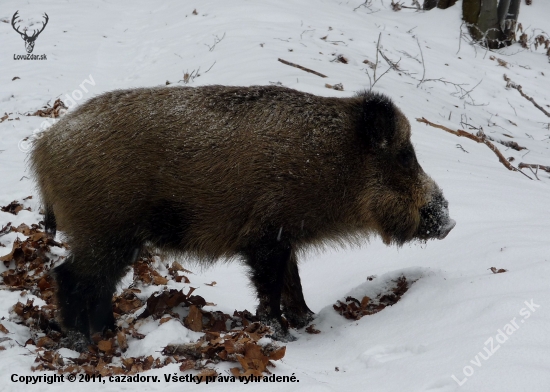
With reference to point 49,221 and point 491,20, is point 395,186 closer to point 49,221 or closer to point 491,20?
point 49,221

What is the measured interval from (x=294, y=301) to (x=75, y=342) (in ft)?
5.57

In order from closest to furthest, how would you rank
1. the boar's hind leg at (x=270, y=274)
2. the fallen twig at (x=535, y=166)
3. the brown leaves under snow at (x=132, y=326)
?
1. the brown leaves under snow at (x=132, y=326)
2. the boar's hind leg at (x=270, y=274)
3. the fallen twig at (x=535, y=166)

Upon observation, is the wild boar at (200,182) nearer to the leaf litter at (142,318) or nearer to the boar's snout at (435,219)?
the boar's snout at (435,219)

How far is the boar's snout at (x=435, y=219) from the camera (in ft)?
16.0

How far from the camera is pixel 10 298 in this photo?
15.7ft

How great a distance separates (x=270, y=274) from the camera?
4.56 m

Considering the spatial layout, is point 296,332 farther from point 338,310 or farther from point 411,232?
point 411,232

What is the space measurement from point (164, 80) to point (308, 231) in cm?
724

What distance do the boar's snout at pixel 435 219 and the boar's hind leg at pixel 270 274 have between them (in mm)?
1148

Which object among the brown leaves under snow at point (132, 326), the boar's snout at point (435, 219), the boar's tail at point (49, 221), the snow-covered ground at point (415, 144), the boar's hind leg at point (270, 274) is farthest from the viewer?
the boar's snout at point (435, 219)

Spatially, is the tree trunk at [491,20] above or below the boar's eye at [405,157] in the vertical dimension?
below

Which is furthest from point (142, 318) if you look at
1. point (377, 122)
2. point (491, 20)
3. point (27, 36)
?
point (491, 20)

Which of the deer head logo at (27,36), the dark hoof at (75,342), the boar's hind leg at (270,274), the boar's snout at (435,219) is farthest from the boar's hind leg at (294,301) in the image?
the deer head logo at (27,36)

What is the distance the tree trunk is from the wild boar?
41.1 ft
